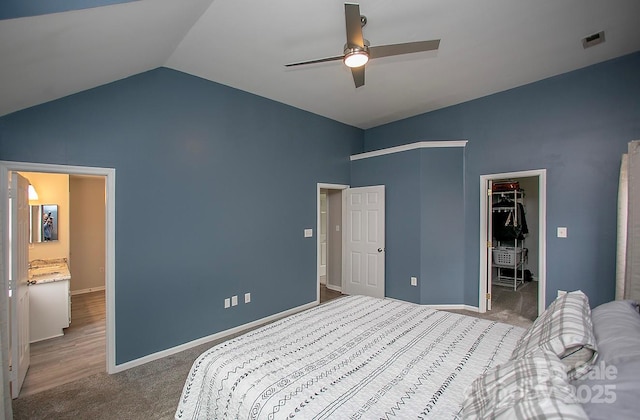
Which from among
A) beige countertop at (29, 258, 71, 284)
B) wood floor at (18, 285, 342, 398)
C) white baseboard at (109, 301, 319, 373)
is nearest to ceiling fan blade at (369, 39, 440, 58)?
white baseboard at (109, 301, 319, 373)

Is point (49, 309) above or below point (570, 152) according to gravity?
below

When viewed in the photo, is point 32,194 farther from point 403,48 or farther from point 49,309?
point 403,48

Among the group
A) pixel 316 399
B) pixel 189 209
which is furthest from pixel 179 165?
pixel 316 399

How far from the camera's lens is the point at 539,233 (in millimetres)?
3648

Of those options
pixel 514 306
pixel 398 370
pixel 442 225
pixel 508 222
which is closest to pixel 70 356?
pixel 398 370

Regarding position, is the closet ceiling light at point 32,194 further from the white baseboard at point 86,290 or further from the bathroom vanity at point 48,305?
the white baseboard at point 86,290

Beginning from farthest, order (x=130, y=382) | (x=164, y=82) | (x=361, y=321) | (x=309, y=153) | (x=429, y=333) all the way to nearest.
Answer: (x=309, y=153) < (x=164, y=82) < (x=130, y=382) < (x=361, y=321) < (x=429, y=333)

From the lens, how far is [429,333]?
6.47 ft

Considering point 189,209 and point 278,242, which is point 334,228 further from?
point 189,209

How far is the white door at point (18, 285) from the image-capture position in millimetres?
2297

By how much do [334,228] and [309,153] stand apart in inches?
69.1

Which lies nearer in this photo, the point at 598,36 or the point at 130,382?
the point at 130,382

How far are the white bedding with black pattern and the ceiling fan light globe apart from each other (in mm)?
1993

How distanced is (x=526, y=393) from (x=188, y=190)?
3334 millimetres
